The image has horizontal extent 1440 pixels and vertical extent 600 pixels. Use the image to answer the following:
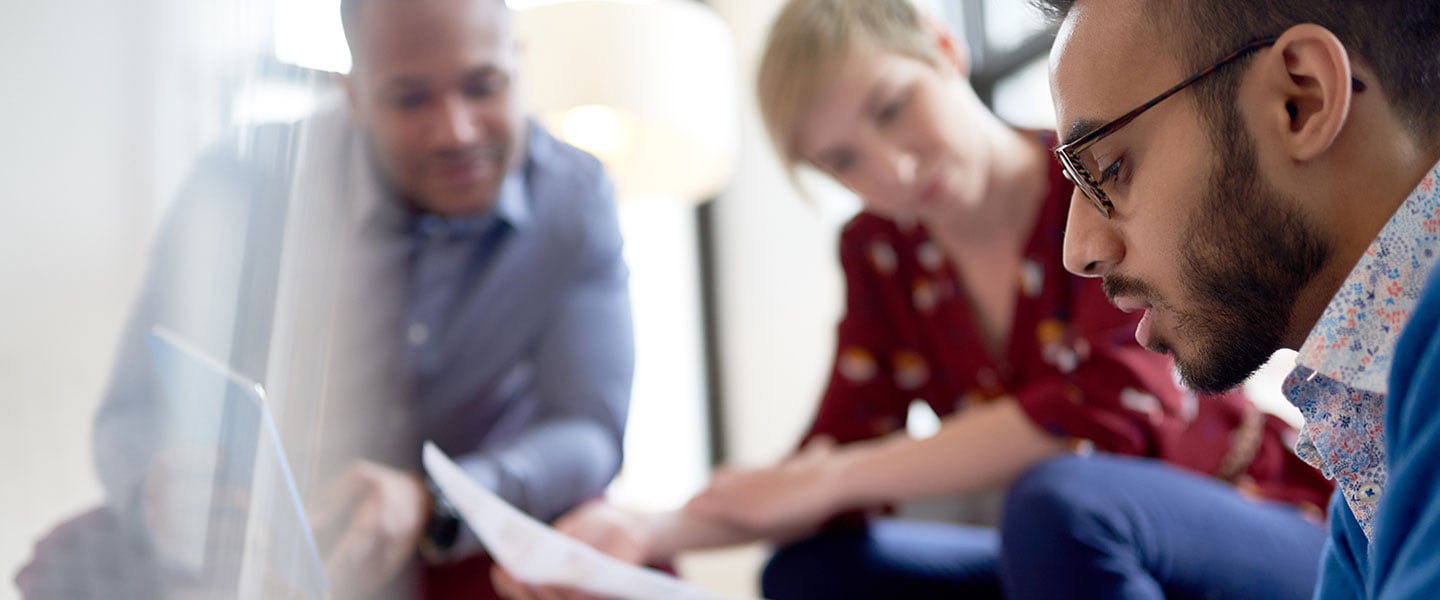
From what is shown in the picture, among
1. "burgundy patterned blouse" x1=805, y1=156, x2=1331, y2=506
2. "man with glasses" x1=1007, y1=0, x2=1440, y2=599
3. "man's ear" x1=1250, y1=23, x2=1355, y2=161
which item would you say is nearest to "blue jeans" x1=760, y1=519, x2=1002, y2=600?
"burgundy patterned blouse" x1=805, y1=156, x2=1331, y2=506

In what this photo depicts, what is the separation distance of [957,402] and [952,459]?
6.8 inches

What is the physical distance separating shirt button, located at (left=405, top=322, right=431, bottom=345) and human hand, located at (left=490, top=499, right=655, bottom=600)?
0.14 meters

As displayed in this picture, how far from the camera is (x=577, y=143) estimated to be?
143cm

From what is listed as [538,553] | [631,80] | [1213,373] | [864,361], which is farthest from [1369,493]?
[631,80]

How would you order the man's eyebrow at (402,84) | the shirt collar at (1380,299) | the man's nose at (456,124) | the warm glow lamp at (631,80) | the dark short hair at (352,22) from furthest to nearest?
the warm glow lamp at (631,80)
the man's nose at (456,124)
the man's eyebrow at (402,84)
the dark short hair at (352,22)
the shirt collar at (1380,299)

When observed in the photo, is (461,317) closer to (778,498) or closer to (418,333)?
(418,333)

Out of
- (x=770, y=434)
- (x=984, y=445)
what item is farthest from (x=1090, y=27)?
(x=770, y=434)

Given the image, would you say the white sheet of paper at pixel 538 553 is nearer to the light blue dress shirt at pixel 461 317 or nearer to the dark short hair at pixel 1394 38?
the light blue dress shirt at pixel 461 317

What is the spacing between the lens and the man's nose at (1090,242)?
433mm

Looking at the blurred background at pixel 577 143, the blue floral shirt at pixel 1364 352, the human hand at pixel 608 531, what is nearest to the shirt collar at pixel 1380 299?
the blue floral shirt at pixel 1364 352

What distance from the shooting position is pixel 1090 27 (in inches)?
16.7

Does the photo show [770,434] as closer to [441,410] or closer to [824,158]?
[824,158]

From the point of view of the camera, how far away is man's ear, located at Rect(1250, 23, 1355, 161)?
14.2 inches

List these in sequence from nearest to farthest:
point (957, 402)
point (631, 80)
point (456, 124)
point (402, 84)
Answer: point (402, 84) < point (456, 124) < point (957, 402) < point (631, 80)
